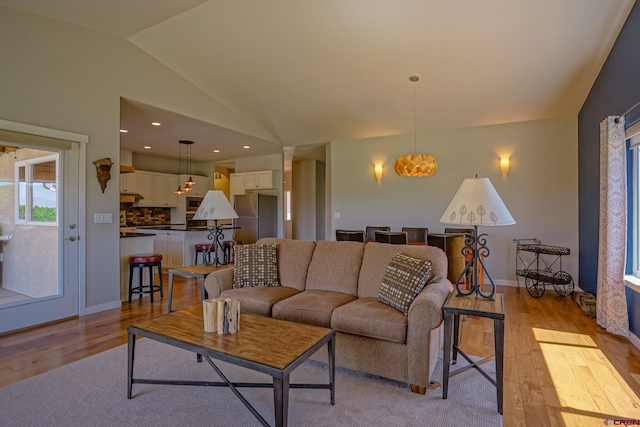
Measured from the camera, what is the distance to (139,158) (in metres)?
8.06

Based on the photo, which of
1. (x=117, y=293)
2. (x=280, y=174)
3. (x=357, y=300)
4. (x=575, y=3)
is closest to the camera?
(x=357, y=300)

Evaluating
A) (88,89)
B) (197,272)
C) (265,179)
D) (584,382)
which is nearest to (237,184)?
(265,179)

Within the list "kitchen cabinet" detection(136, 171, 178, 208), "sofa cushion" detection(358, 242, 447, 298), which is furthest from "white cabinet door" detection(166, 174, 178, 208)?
Result: "sofa cushion" detection(358, 242, 447, 298)

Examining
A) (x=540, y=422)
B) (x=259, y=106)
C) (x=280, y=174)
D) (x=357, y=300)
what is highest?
(x=259, y=106)

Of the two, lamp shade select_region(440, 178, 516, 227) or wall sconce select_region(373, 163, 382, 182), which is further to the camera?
wall sconce select_region(373, 163, 382, 182)

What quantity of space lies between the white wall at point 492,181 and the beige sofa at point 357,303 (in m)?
3.20

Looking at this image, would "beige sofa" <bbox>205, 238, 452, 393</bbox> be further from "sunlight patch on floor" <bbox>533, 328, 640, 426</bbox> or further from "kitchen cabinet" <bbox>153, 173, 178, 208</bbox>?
"kitchen cabinet" <bbox>153, 173, 178, 208</bbox>

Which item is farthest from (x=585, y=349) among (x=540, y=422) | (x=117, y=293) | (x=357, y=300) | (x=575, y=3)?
(x=117, y=293)

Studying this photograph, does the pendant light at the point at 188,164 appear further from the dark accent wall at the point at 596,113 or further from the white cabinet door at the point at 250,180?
the dark accent wall at the point at 596,113

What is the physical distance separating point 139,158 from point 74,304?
522 cm

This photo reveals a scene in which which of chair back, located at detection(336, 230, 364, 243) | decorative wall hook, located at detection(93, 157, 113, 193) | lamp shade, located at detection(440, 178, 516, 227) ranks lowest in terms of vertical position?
chair back, located at detection(336, 230, 364, 243)

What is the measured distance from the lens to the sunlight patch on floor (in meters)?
1.96

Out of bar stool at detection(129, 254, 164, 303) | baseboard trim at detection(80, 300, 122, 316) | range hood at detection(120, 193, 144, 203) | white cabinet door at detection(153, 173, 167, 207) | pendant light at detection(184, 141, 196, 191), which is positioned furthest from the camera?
white cabinet door at detection(153, 173, 167, 207)

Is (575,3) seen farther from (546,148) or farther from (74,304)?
(74,304)
